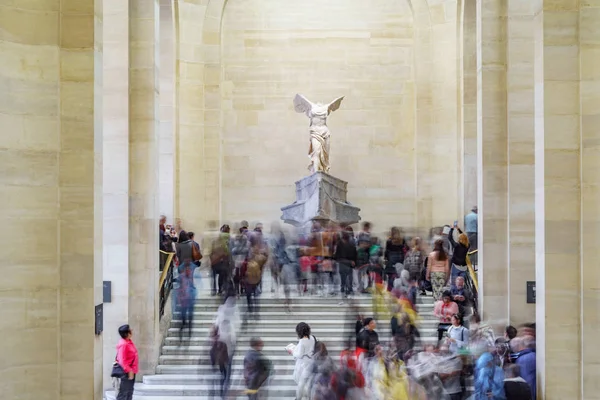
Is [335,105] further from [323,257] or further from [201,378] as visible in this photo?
[201,378]

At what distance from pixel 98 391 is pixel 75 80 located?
379 cm

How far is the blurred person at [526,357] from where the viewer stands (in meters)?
11.9

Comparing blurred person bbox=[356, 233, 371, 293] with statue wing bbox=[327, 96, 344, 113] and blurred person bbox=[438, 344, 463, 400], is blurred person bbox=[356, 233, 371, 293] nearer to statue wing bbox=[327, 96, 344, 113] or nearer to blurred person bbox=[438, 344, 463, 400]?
statue wing bbox=[327, 96, 344, 113]

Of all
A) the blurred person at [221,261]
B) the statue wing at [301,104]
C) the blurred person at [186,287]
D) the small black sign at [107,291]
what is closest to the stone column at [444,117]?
the statue wing at [301,104]

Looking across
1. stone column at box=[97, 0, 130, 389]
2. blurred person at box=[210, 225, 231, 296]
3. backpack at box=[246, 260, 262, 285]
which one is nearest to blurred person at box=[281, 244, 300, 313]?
backpack at box=[246, 260, 262, 285]

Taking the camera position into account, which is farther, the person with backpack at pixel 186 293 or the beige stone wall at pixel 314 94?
the beige stone wall at pixel 314 94

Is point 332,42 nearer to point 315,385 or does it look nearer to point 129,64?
point 129,64

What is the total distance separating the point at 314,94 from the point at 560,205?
1588 centimetres

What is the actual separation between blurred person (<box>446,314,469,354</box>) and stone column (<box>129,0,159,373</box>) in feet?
19.3

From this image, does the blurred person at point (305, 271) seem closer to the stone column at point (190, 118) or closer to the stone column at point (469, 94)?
the stone column at point (469, 94)

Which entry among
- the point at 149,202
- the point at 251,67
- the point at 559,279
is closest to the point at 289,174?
the point at 251,67

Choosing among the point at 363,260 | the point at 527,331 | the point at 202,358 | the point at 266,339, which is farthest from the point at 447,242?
the point at 527,331

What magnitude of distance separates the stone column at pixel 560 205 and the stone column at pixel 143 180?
23.9 feet

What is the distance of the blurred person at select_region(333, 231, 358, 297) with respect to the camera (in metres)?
17.9
